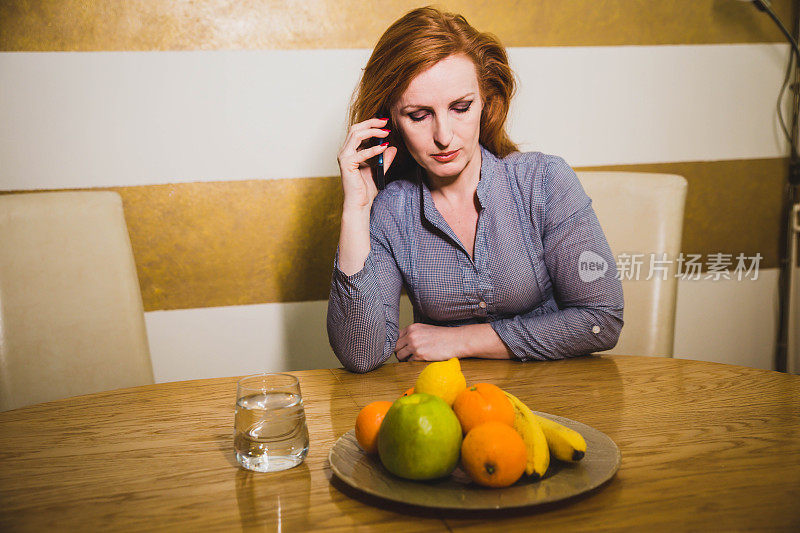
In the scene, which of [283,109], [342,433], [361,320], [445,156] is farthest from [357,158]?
[342,433]

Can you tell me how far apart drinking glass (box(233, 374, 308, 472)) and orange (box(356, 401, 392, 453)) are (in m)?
0.08

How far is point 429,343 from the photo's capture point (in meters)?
1.41

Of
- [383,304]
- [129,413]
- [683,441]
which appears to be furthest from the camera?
[383,304]

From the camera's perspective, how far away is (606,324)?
4.67 ft

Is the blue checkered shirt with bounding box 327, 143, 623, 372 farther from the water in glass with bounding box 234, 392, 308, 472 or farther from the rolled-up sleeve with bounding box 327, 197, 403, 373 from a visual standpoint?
the water in glass with bounding box 234, 392, 308, 472

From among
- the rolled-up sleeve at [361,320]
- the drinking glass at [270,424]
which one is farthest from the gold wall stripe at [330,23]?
the drinking glass at [270,424]

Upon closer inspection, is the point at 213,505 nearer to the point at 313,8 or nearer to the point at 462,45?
the point at 462,45

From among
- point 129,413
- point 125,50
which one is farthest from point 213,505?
point 125,50

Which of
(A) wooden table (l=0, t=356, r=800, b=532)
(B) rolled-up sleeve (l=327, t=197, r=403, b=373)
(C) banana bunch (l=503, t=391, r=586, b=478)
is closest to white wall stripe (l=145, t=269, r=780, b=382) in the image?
(B) rolled-up sleeve (l=327, t=197, r=403, b=373)

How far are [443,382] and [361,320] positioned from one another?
60 cm

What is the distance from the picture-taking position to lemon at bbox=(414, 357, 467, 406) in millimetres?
817

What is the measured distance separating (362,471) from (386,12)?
174 cm

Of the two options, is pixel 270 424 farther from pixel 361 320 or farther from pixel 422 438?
pixel 361 320

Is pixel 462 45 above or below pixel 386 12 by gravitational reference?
below
